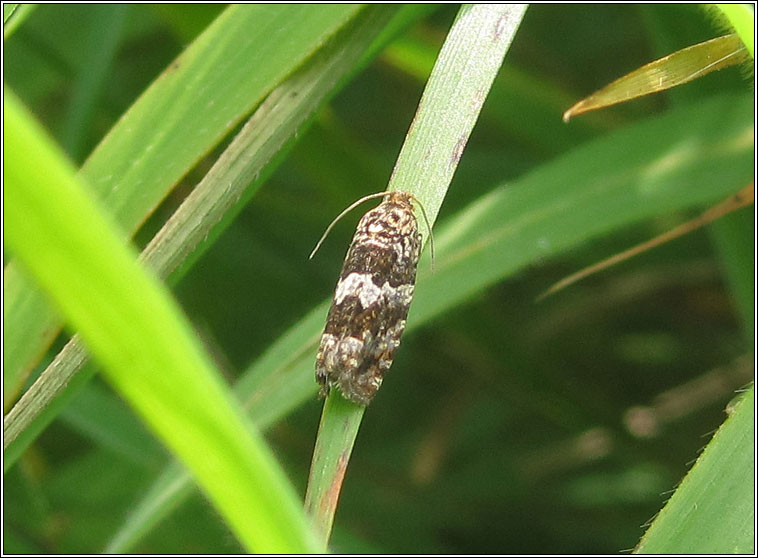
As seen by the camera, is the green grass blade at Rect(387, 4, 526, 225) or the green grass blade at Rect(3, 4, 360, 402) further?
the green grass blade at Rect(3, 4, 360, 402)

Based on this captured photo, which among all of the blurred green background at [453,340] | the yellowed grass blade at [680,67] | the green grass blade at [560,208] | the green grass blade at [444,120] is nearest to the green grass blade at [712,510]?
the green grass blade at [444,120]

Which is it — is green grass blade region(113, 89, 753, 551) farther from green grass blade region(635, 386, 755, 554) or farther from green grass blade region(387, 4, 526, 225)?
green grass blade region(635, 386, 755, 554)

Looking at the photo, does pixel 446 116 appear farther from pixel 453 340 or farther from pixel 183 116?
pixel 453 340

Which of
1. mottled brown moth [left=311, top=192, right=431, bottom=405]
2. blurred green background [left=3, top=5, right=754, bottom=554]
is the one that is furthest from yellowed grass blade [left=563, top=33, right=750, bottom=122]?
blurred green background [left=3, top=5, right=754, bottom=554]

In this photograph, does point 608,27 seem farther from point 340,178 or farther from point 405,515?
point 405,515

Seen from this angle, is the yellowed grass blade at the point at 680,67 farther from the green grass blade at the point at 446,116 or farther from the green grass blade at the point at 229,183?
the green grass blade at the point at 229,183

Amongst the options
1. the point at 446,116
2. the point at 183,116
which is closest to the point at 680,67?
the point at 446,116
